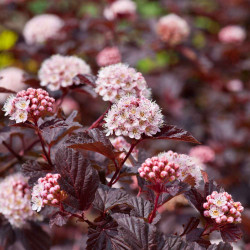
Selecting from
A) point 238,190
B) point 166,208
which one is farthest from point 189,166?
point 238,190

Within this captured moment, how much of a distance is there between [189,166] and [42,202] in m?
0.48

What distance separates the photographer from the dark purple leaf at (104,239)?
106cm

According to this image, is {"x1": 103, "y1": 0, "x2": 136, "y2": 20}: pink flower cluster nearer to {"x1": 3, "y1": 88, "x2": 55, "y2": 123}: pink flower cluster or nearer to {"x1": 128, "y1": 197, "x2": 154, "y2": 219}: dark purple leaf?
{"x1": 3, "y1": 88, "x2": 55, "y2": 123}: pink flower cluster

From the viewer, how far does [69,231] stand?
284 centimetres

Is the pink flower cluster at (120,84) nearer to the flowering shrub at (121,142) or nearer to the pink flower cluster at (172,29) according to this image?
the flowering shrub at (121,142)

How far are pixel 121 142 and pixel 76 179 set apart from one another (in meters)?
0.34

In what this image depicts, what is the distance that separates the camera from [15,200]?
4.78 feet

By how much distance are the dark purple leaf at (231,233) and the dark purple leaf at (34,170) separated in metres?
0.59

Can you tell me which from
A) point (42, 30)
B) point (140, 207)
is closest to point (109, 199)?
point (140, 207)

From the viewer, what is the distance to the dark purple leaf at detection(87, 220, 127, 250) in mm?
1062

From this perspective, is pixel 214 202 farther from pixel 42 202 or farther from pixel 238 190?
pixel 238 190

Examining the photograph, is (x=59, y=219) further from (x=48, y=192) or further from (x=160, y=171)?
(x=160, y=171)

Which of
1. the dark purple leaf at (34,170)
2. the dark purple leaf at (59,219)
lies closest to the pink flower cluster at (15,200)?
the dark purple leaf at (34,170)

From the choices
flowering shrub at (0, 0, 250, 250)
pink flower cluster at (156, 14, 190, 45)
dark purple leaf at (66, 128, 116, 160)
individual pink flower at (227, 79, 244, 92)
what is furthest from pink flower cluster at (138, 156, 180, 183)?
individual pink flower at (227, 79, 244, 92)
